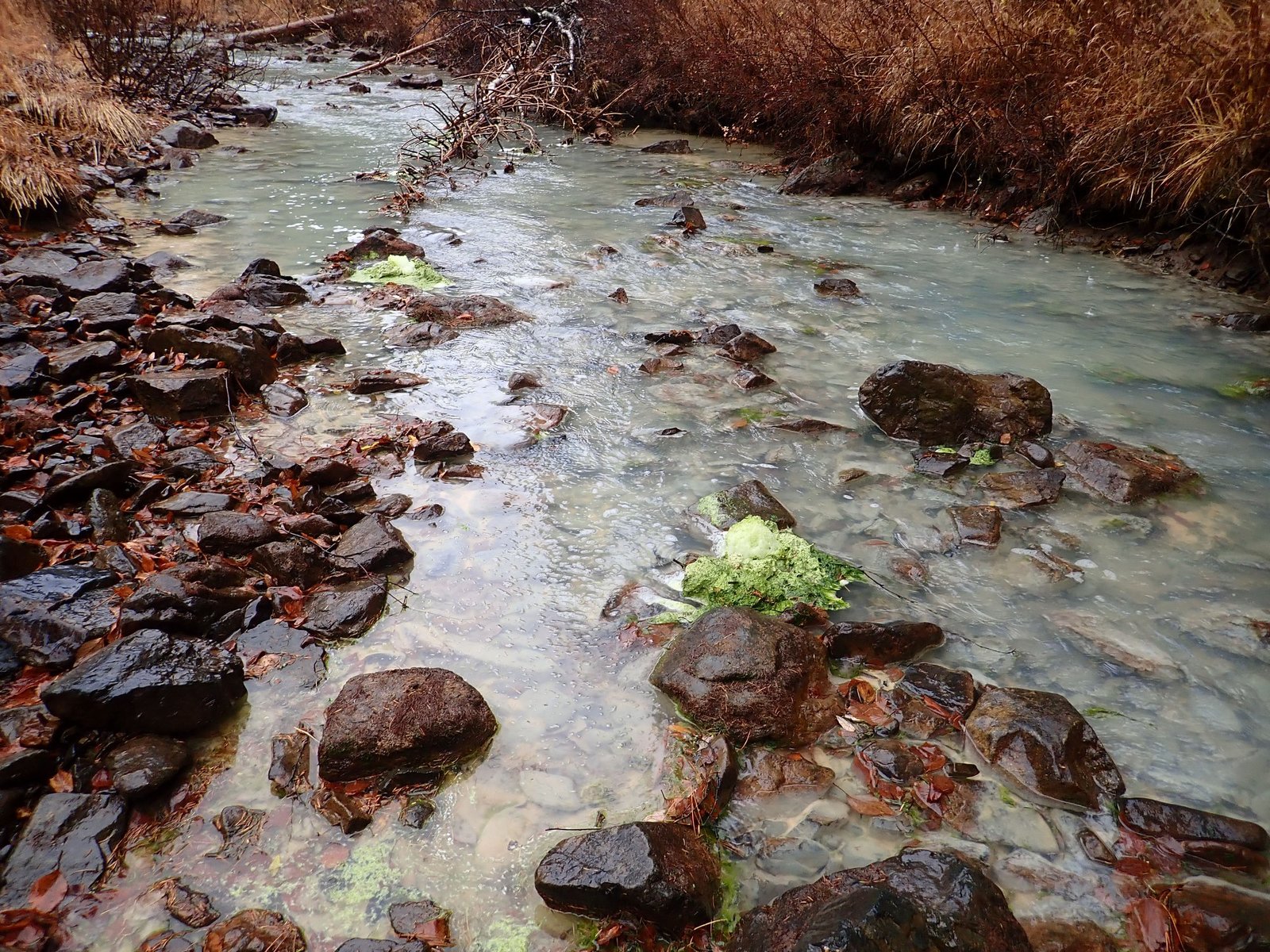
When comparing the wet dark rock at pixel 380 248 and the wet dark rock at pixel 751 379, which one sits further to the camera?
the wet dark rock at pixel 380 248

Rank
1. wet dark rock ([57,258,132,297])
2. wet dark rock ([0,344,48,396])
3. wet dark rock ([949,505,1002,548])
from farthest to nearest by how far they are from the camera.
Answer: wet dark rock ([57,258,132,297]) → wet dark rock ([0,344,48,396]) → wet dark rock ([949,505,1002,548])

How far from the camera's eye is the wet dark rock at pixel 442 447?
393 cm

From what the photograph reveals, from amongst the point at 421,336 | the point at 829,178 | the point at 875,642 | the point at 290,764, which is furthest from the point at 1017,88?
the point at 290,764

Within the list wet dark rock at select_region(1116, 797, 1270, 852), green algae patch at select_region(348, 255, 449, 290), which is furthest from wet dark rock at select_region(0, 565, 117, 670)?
green algae patch at select_region(348, 255, 449, 290)

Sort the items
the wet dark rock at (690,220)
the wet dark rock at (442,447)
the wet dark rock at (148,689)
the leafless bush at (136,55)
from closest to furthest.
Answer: the wet dark rock at (148,689) < the wet dark rock at (442,447) < the wet dark rock at (690,220) < the leafless bush at (136,55)

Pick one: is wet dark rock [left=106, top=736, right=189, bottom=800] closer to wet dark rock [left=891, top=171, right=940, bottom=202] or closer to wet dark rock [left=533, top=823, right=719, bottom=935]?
wet dark rock [left=533, top=823, right=719, bottom=935]

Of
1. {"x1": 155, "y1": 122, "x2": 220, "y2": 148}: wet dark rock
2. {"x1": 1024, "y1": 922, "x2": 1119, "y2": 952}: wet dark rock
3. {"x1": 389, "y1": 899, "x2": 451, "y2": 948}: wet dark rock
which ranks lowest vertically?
{"x1": 389, "y1": 899, "x2": 451, "y2": 948}: wet dark rock

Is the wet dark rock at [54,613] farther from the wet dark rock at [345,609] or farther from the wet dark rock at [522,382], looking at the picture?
the wet dark rock at [522,382]

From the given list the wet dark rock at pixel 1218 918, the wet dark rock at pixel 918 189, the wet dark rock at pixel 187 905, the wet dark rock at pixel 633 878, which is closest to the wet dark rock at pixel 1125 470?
the wet dark rock at pixel 1218 918

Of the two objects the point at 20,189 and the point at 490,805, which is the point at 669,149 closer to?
the point at 20,189

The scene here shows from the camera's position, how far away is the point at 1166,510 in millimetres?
3684

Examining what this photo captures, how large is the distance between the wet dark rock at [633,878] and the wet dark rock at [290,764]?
0.79 m

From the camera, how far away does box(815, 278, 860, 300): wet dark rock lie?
6.31m

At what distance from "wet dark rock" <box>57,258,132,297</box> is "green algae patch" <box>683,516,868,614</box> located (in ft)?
15.9
